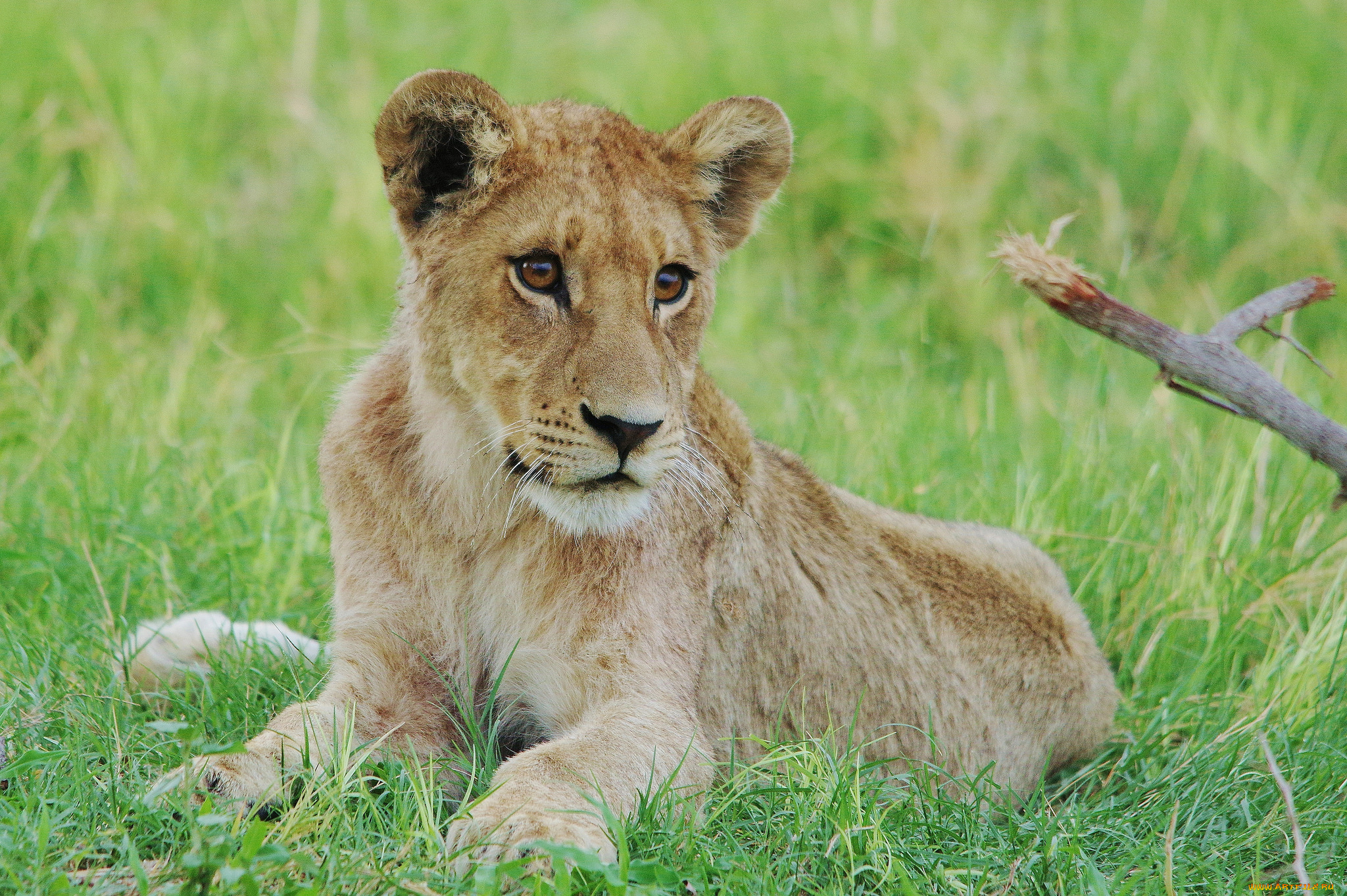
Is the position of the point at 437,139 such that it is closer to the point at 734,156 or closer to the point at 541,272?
the point at 541,272

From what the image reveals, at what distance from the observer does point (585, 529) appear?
346 cm

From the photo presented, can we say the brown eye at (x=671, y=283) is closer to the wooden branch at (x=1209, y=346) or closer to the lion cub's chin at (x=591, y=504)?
the lion cub's chin at (x=591, y=504)

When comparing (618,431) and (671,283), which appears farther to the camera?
(671,283)

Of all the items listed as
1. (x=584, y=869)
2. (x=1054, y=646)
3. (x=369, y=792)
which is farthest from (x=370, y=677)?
(x=1054, y=646)

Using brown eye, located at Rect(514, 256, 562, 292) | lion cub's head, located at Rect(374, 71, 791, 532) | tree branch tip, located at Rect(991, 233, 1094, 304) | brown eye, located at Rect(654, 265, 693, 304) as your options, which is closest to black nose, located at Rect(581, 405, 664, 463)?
lion cub's head, located at Rect(374, 71, 791, 532)

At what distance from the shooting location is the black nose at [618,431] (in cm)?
327

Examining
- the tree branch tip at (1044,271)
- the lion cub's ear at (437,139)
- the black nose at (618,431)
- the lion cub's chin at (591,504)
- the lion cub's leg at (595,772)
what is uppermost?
the lion cub's ear at (437,139)

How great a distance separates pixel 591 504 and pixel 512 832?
0.79m

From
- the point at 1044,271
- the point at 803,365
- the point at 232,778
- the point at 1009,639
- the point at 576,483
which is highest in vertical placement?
the point at 1044,271

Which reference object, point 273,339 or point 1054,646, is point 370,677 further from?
point 273,339

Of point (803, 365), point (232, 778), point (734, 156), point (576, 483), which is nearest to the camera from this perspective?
point (232, 778)

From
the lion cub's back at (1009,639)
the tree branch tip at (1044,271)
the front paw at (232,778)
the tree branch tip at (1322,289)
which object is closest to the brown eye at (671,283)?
the tree branch tip at (1044,271)

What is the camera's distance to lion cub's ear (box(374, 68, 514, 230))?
3.49 m

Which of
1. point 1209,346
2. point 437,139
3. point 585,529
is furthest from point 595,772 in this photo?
point 1209,346
